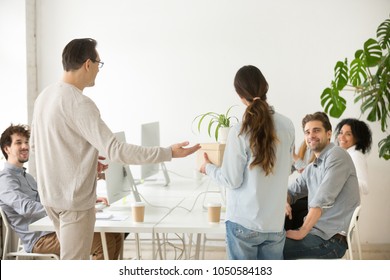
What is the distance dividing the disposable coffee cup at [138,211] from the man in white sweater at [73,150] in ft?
1.03

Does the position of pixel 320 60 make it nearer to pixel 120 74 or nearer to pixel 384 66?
pixel 384 66

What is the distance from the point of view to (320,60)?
4.86 m

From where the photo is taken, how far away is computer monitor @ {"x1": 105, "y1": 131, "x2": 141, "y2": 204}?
3012 millimetres

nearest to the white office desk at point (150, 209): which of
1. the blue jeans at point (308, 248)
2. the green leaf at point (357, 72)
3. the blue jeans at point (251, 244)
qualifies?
the blue jeans at point (251, 244)

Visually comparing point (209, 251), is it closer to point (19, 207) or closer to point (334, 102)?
point (334, 102)

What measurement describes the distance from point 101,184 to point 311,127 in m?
2.60

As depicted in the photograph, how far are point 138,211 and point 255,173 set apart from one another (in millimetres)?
762

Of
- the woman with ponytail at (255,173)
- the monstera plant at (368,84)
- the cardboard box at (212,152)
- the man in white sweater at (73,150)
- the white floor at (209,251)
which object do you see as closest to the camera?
the woman with ponytail at (255,173)

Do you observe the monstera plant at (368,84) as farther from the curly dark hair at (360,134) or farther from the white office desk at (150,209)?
the white office desk at (150,209)

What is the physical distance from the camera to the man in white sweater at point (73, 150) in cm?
236

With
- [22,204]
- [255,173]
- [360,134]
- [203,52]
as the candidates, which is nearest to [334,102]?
[360,134]

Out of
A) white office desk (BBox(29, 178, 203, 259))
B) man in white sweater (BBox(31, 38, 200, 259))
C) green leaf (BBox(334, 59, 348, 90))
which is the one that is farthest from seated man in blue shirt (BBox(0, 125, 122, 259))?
green leaf (BBox(334, 59, 348, 90))

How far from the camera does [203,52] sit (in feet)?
16.1
